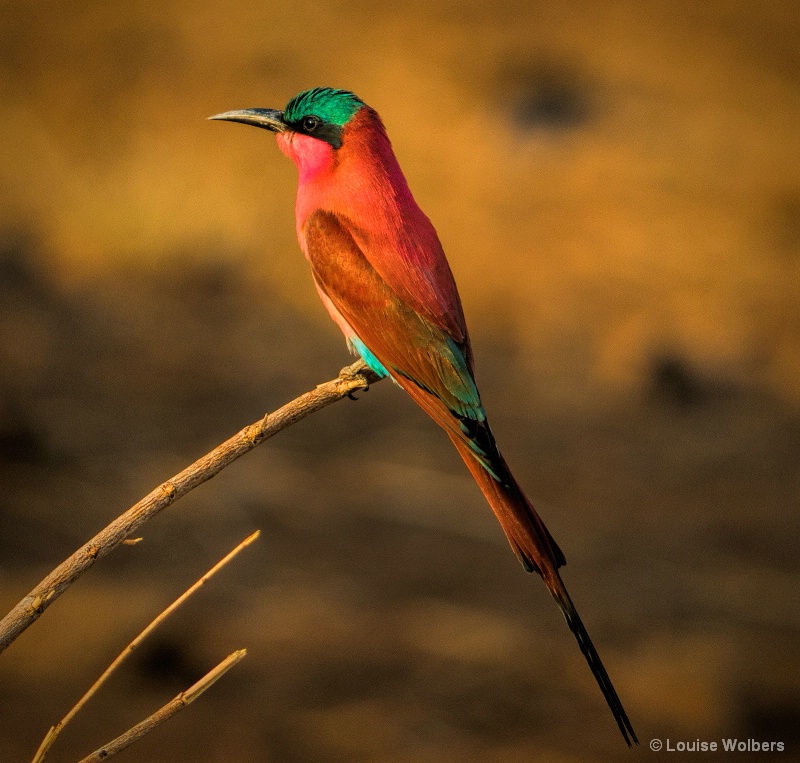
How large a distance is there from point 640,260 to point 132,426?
2.78 m

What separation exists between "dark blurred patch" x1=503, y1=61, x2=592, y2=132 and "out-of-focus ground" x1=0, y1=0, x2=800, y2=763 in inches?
0.8

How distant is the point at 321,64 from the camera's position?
574 centimetres

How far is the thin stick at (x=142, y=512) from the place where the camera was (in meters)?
1.23

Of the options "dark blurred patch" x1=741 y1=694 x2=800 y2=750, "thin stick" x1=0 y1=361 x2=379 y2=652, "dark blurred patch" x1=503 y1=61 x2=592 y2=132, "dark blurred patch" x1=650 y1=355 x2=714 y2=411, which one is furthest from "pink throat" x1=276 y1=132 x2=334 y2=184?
"dark blurred patch" x1=503 y1=61 x2=592 y2=132

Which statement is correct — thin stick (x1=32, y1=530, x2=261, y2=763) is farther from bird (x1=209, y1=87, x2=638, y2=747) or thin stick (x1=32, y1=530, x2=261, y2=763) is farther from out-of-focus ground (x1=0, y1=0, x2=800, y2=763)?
out-of-focus ground (x1=0, y1=0, x2=800, y2=763)

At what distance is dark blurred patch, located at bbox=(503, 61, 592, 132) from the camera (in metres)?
5.75

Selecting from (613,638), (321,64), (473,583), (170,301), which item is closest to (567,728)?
(613,638)

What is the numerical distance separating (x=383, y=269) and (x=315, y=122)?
34 cm

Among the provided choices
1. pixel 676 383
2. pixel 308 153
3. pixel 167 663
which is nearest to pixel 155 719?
pixel 308 153

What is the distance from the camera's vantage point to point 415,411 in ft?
17.0

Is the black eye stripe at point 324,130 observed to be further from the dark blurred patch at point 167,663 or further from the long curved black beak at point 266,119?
the dark blurred patch at point 167,663

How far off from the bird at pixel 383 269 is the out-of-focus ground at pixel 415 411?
1.84 metres

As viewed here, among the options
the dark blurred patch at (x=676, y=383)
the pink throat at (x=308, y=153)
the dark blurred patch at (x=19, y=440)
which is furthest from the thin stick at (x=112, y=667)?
the dark blurred patch at (x=676, y=383)

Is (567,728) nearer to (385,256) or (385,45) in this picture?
(385,256)
